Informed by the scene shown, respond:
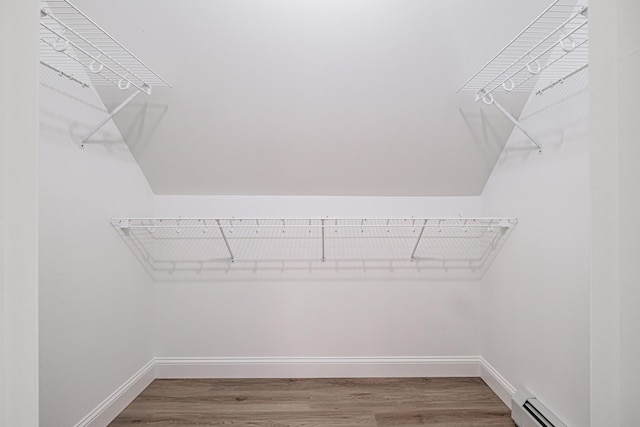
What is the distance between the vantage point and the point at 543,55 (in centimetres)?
175

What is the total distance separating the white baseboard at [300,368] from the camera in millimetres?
2520

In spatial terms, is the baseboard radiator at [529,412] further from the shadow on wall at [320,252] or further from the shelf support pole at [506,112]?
the shelf support pole at [506,112]

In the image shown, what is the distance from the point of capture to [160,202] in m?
2.56

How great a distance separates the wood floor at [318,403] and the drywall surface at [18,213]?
5.37ft

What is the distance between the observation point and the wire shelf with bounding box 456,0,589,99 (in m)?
1.55

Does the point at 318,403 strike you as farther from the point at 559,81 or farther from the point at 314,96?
the point at 559,81

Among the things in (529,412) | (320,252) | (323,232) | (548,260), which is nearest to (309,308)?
(320,252)

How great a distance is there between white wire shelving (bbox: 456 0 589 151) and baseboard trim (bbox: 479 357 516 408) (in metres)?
1.44

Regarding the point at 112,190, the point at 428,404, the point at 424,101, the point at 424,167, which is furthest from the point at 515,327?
the point at 112,190

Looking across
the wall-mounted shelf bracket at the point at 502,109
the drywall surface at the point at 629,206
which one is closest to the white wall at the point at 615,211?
the drywall surface at the point at 629,206

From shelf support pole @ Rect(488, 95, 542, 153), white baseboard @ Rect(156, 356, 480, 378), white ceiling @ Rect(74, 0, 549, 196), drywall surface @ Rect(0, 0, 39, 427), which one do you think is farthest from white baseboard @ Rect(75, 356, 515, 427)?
drywall surface @ Rect(0, 0, 39, 427)

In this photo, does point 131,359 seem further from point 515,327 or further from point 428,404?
point 515,327

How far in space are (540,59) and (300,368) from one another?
94.0 inches

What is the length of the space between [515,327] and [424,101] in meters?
1.45
